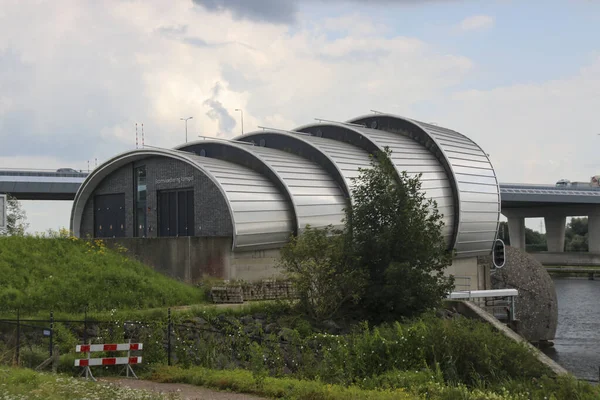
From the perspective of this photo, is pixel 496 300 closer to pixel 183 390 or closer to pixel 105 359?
pixel 105 359

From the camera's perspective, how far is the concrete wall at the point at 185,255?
32.6 metres

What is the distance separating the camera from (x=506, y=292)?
36375 mm

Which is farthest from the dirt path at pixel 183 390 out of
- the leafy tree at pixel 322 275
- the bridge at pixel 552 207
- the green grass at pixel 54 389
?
the bridge at pixel 552 207

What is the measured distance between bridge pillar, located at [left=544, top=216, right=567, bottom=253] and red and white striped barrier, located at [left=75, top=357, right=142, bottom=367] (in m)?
93.3

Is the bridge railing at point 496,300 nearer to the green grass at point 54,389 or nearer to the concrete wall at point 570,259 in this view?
the green grass at point 54,389

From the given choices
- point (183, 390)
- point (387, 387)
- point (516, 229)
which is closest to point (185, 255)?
point (183, 390)

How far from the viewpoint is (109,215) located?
45.2 m

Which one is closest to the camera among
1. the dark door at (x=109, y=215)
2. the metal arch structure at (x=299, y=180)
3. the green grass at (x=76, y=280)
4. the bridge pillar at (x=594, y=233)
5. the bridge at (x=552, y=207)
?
the green grass at (x=76, y=280)

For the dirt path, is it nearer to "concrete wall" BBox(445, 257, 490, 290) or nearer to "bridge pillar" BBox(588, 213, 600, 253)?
"concrete wall" BBox(445, 257, 490, 290)

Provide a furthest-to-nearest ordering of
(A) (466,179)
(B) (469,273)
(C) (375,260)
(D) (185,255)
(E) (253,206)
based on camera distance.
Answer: (A) (466,179) → (B) (469,273) → (E) (253,206) → (D) (185,255) → (C) (375,260)

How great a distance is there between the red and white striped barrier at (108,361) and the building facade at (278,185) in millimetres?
15001

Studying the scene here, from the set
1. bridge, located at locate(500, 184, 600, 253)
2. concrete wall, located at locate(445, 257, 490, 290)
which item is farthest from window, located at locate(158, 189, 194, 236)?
bridge, located at locate(500, 184, 600, 253)

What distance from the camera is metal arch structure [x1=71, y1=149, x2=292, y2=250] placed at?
3494 centimetres

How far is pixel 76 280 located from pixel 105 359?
8139 mm
